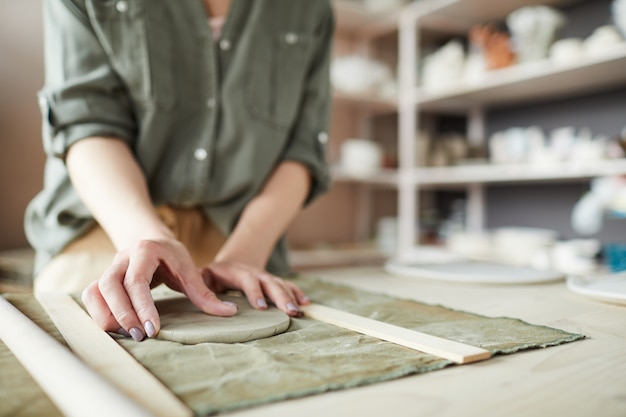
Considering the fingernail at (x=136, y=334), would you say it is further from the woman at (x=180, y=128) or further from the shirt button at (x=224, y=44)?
the shirt button at (x=224, y=44)

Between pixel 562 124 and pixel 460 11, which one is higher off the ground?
pixel 460 11

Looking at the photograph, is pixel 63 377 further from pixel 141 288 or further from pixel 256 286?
pixel 256 286

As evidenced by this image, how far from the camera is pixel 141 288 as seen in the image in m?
0.53

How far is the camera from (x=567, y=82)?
2482mm

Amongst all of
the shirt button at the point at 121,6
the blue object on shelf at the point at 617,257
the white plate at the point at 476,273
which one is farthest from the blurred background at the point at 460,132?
the white plate at the point at 476,273

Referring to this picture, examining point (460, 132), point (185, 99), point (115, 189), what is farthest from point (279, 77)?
point (460, 132)

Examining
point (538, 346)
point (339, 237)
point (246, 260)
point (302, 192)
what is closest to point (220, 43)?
point (302, 192)

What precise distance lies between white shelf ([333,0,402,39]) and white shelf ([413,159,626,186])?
86cm

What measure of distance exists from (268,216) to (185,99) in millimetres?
291

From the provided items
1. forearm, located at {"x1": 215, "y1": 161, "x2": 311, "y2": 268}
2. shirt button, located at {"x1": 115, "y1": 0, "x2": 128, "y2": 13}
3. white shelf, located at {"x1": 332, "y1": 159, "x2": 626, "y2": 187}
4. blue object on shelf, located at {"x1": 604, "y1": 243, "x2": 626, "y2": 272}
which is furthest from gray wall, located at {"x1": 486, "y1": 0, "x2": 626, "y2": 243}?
shirt button, located at {"x1": 115, "y1": 0, "x2": 128, "y2": 13}

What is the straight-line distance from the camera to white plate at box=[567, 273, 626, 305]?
27.5 inches

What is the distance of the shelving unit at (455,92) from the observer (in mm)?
2426

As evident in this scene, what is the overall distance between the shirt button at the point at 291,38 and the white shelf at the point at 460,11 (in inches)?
72.3

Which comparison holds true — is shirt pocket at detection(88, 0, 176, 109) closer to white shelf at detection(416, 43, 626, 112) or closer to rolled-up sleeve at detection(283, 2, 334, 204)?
rolled-up sleeve at detection(283, 2, 334, 204)
